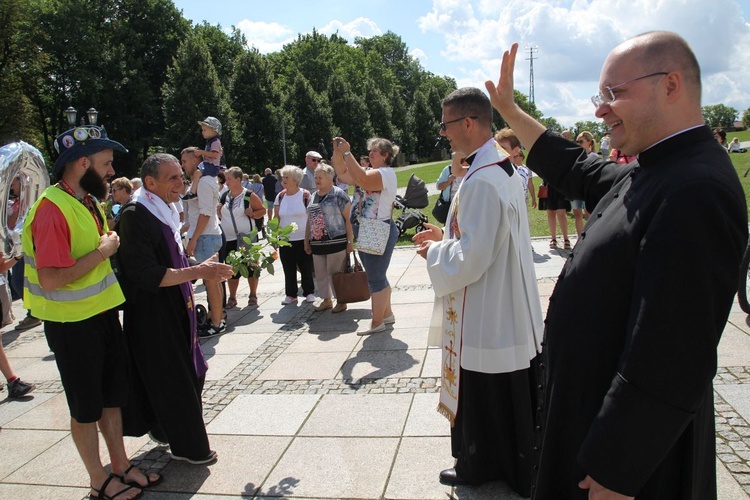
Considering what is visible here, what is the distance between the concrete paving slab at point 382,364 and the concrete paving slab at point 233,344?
1.31m

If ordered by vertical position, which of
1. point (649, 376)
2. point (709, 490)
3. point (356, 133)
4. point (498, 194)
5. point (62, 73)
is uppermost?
point (62, 73)

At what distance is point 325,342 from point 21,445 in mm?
2896

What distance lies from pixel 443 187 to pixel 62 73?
36618mm

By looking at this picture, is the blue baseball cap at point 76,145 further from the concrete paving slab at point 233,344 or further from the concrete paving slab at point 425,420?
the concrete paving slab at point 233,344

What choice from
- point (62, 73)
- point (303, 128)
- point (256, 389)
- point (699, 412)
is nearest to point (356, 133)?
Answer: point (303, 128)

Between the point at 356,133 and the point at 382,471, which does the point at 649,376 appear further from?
the point at 356,133

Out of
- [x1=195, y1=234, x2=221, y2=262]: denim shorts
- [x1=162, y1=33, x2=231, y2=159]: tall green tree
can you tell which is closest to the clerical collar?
[x1=195, y1=234, x2=221, y2=262]: denim shorts

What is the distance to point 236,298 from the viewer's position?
27.3ft

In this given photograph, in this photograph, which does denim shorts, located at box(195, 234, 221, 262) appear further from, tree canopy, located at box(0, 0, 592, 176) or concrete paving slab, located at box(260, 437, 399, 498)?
tree canopy, located at box(0, 0, 592, 176)

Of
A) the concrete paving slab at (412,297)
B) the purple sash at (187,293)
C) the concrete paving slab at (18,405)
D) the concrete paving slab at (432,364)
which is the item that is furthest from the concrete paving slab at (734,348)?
the concrete paving slab at (18,405)

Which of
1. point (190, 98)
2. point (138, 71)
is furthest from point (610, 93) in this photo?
point (138, 71)

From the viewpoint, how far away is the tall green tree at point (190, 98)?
34750mm

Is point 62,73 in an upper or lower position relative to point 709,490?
upper

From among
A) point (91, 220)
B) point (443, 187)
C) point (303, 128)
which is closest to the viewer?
point (91, 220)
